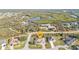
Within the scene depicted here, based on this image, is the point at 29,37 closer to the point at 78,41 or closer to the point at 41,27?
the point at 41,27
